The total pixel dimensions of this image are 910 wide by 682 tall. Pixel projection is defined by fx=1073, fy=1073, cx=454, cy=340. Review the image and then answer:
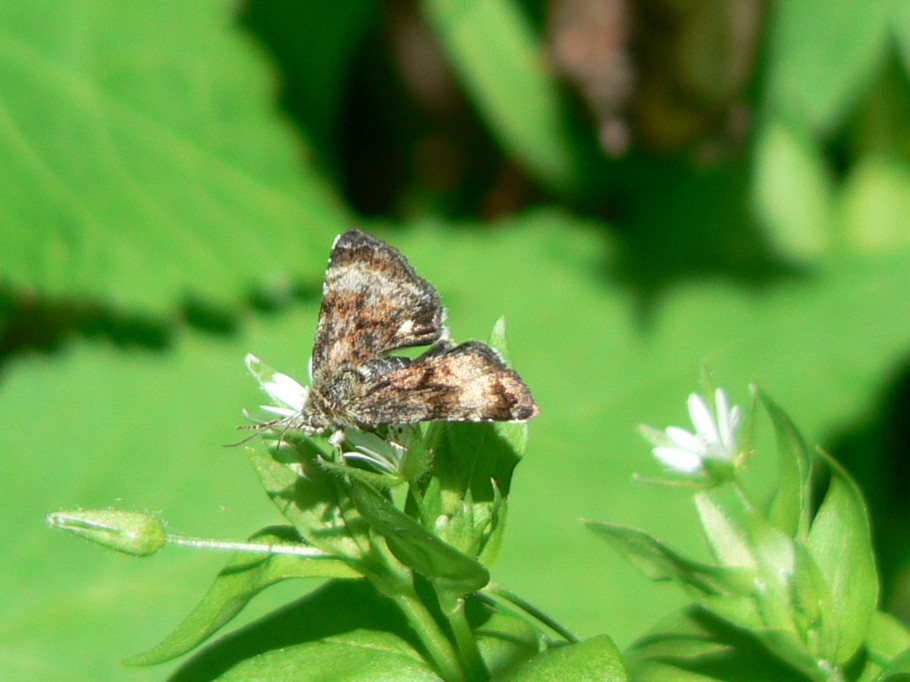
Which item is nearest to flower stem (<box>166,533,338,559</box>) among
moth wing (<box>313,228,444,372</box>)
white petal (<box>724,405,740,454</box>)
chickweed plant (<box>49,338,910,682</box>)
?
chickweed plant (<box>49,338,910,682</box>)

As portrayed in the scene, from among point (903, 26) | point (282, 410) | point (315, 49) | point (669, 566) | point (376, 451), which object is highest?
point (315, 49)

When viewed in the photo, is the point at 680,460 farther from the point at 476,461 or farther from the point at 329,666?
the point at 329,666

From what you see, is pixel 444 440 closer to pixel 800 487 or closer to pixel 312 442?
pixel 312 442

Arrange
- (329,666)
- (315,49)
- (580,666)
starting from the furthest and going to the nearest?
(315,49)
(329,666)
(580,666)

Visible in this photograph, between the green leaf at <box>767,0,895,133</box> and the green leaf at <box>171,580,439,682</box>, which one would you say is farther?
the green leaf at <box>767,0,895,133</box>

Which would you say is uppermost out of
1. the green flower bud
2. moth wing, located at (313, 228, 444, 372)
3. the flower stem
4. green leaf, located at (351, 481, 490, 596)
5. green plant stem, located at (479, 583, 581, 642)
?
moth wing, located at (313, 228, 444, 372)

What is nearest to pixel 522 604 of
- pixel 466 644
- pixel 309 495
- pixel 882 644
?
pixel 466 644

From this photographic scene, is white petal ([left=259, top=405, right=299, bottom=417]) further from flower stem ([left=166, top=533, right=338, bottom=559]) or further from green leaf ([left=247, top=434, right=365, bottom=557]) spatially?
flower stem ([left=166, top=533, right=338, bottom=559])

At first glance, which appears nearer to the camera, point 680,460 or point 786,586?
point 786,586

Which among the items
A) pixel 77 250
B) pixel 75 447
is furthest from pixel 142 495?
pixel 77 250
